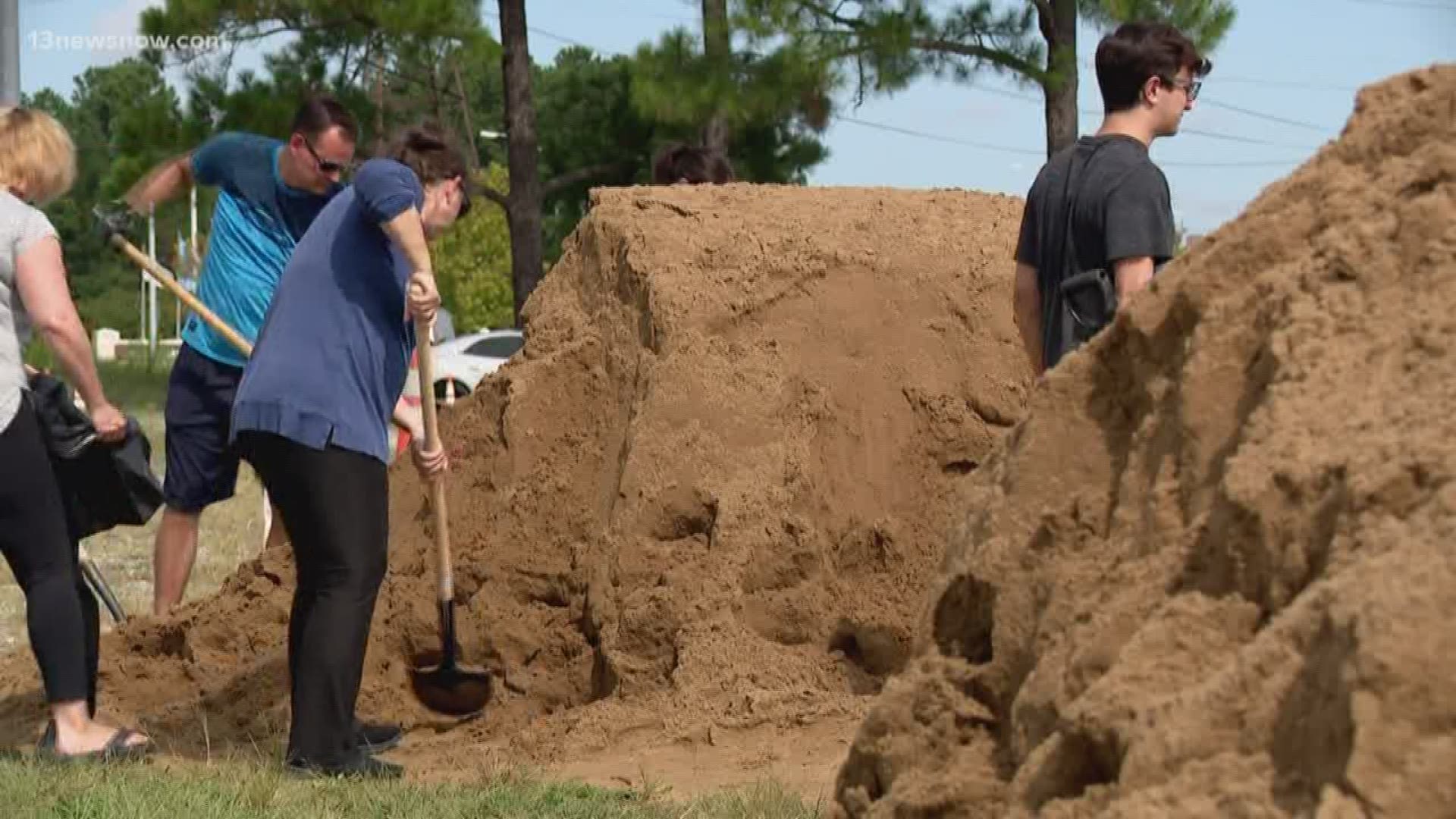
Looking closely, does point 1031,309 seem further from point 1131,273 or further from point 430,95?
point 430,95

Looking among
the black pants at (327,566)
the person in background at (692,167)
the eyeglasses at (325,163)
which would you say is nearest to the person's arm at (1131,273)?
the black pants at (327,566)

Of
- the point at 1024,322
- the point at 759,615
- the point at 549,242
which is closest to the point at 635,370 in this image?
the point at 759,615

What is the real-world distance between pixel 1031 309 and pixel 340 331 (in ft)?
5.38

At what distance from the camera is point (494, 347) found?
24531 mm

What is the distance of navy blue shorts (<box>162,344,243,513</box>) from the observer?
6.86 metres

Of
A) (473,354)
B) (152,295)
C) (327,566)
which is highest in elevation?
(152,295)

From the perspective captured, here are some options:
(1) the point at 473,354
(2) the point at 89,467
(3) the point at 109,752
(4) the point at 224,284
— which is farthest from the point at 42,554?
(1) the point at 473,354

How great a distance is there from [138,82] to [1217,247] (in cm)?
2072

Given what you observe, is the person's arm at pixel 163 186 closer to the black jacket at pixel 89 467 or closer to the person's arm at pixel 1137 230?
the black jacket at pixel 89 467

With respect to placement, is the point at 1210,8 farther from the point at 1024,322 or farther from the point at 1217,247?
the point at 1217,247

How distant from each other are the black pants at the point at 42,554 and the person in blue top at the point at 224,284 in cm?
135

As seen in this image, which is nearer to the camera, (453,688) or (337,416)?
(337,416)

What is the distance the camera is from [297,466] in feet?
16.8

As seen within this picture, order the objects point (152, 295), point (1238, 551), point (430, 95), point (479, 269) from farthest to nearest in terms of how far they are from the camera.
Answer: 1. point (152, 295)
2. point (479, 269)
3. point (430, 95)
4. point (1238, 551)
